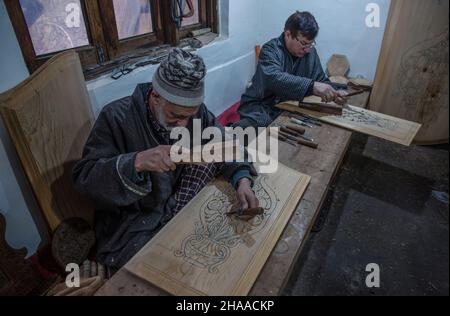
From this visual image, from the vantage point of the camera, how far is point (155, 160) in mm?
1090

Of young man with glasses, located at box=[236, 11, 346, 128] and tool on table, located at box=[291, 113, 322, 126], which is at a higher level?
young man with glasses, located at box=[236, 11, 346, 128]

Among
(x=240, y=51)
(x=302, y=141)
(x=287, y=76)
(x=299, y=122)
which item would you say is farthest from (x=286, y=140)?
(x=240, y=51)

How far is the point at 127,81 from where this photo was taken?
2.01 meters

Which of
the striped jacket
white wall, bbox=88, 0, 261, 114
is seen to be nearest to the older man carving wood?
the striped jacket

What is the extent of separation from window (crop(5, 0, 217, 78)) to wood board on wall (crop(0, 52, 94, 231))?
294 millimetres

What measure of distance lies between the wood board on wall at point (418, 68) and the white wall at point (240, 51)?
5.44ft

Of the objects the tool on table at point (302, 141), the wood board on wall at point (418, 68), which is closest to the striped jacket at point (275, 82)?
the tool on table at point (302, 141)

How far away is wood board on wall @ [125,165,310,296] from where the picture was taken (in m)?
0.83

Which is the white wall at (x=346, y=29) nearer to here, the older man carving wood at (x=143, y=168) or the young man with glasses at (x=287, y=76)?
the young man with glasses at (x=287, y=76)

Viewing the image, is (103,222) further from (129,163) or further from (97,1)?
(97,1)

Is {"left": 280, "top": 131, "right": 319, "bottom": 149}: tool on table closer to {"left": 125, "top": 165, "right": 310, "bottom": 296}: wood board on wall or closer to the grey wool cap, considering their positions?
{"left": 125, "top": 165, "right": 310, "bottom": 296}: wood board on wall

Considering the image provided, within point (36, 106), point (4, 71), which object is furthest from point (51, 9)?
point (36, 106)

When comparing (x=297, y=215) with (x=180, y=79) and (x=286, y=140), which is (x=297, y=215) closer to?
(x=286, y=140)

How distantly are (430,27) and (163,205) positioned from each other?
3.96 feet
